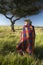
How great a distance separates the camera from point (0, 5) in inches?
1348

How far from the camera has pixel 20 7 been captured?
1324 inches

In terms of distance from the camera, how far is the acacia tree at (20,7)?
3316cm

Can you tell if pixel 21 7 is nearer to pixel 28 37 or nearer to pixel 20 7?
pixel 20 7

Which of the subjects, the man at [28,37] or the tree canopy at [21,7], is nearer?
the man at [28,37]

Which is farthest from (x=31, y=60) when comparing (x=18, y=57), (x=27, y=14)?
(x=27, y=14)

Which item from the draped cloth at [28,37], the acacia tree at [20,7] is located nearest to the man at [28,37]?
the draped cloth at [28,37]

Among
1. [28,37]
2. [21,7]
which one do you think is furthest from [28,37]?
[21,7]

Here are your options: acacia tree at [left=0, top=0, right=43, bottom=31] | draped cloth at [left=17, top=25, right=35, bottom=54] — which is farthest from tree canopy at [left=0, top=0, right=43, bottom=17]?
draped cloth at [left=17, top=25, right=35, bottom=54]

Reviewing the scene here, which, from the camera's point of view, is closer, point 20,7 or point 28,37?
point 28,37

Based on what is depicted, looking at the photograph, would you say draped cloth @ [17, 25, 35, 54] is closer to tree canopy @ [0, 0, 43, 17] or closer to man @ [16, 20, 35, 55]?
man @ [16, 20, 35, 55]

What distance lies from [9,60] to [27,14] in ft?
89.9

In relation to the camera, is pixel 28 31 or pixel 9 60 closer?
pixel 9 60

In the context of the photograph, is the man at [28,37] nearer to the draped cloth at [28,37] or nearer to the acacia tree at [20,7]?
the draped cloth at [28,37]

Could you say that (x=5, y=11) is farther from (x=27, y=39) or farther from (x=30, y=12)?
(x=27, y=39)
